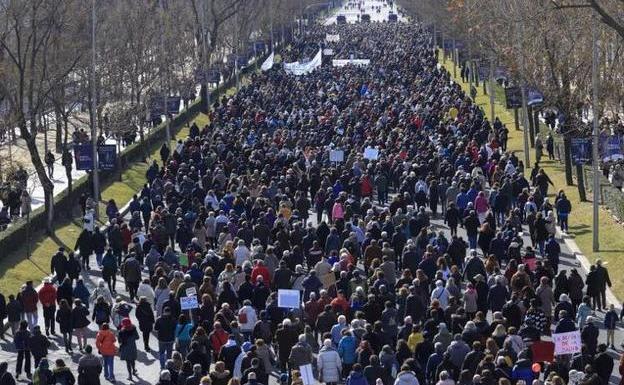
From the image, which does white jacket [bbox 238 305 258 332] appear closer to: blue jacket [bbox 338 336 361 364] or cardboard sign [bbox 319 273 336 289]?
blue jacket [bbox 338 336 361 364]

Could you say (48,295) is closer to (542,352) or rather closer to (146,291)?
(146,291)

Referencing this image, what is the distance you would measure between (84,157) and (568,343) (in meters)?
24.3

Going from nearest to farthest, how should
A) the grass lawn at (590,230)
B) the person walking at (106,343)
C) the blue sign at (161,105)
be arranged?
the person walking at (106,343)
the grass lawn at (590,230)
the blue sign at (161,105)

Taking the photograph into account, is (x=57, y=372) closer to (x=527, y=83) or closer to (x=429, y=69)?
(x=527, y=83)

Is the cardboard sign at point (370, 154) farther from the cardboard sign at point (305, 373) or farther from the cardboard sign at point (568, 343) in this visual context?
the cardboard sign at point (305, 373)

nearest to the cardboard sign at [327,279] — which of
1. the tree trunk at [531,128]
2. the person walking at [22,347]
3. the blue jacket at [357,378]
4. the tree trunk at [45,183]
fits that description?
the person walking at [22,347]

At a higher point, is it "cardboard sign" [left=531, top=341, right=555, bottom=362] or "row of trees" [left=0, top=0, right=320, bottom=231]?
"row of trees" [left=0, top=0, right=320, bottom=231]

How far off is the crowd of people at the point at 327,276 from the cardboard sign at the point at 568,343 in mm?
254

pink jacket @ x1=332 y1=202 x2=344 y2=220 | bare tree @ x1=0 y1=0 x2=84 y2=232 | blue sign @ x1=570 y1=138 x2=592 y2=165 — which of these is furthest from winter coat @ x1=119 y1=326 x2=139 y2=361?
blue sign @ x1=570 y1=138 x2=592 y2=165

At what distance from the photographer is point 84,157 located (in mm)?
43656

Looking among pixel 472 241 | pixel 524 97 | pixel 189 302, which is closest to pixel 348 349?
pixel 189 302

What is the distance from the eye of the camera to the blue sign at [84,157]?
4359cm

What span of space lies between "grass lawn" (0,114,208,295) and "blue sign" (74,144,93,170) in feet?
4.55

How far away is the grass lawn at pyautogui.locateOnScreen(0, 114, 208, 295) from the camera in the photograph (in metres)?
33.7
